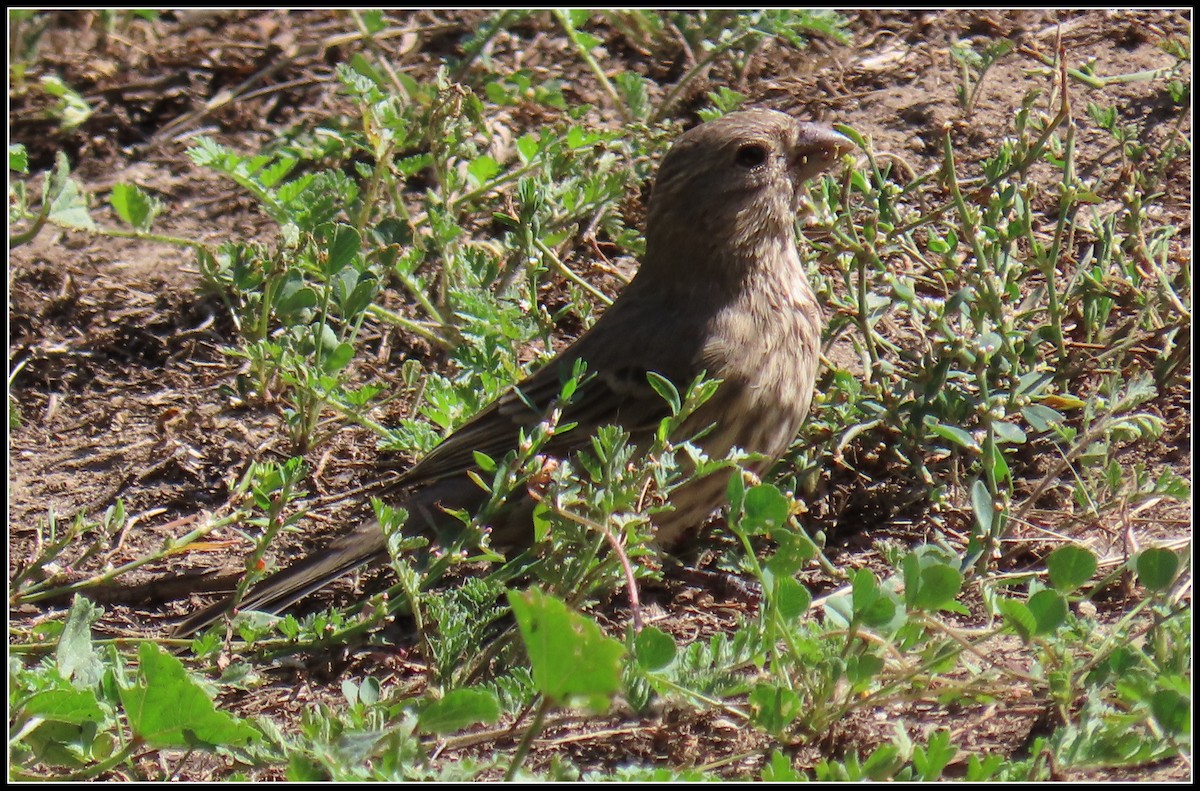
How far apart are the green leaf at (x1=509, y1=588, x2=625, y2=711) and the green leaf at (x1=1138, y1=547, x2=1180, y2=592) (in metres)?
1.23

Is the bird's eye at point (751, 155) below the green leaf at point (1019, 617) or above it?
above

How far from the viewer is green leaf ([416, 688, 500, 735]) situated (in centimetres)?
276

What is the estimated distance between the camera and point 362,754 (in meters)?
2.85

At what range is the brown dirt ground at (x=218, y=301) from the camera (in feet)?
12.7

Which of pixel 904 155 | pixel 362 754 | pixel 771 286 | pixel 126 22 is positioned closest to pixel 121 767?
pixel 362 754

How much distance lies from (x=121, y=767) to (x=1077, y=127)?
4199 mm

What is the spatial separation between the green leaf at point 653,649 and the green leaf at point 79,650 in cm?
142

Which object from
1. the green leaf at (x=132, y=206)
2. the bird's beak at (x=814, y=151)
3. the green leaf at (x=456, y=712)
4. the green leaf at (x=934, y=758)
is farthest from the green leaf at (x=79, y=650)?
the bird's beak at (x=814, y=151)

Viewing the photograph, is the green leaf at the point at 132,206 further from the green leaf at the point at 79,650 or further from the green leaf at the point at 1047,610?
the green leaf at the point at 1047,610

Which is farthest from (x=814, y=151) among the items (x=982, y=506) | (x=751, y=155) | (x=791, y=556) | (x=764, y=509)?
(x=791, y=556)

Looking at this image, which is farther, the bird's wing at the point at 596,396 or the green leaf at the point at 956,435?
the bird's wing at the point at 596,396

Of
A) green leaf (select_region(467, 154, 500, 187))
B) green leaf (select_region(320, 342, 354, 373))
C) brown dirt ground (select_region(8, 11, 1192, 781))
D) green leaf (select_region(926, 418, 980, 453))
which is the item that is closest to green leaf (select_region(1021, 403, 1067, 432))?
green leaf (select_region(926, 418, 980, 453))

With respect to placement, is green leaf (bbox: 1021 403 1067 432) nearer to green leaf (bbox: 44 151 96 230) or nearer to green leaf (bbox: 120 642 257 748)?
green leaf (bbox: 120 642 257 748)

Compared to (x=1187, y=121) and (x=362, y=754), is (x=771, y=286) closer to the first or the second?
(x=1187, y=121)
